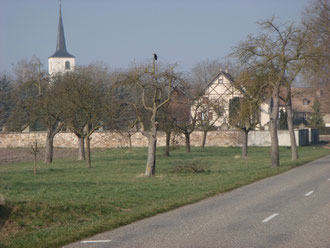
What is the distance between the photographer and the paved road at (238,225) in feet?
32.4

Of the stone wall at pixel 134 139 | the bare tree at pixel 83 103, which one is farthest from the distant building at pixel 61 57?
the bare tree at pixel 83 103

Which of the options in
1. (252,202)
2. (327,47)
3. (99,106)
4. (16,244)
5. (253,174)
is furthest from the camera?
(327,47)

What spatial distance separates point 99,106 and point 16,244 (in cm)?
2521

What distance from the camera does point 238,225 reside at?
11.7 meters

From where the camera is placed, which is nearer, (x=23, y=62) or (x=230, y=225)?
(x=230, y=225)

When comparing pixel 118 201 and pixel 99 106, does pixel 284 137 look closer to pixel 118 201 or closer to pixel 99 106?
pixel 99 106

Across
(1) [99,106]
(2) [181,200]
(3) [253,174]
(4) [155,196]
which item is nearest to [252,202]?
(2) [181,200]

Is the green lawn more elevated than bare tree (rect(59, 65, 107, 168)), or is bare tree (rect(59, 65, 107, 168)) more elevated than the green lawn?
bare tree (rect(59, 65, 107, 168))

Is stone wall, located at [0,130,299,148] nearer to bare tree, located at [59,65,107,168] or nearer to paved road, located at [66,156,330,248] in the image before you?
bare tree, located at [59,65,107,168]

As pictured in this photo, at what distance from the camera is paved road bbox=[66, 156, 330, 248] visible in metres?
9.88

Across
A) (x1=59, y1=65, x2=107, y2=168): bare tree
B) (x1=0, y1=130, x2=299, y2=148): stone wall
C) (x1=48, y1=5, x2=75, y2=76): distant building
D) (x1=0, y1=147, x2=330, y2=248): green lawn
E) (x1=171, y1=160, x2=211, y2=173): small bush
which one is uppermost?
(x1=48, y1=5, x2=75, y2=76): distant building

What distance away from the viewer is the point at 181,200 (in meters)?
16.7

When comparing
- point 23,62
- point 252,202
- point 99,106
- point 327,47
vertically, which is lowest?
point 252,202

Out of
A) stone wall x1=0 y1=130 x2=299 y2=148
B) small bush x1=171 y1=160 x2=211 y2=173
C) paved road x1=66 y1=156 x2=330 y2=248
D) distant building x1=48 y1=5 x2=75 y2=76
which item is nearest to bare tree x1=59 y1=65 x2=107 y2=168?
small bush x1=171 y1=160 x2=211 y2=173
